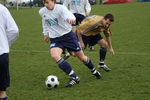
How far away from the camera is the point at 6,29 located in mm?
5281

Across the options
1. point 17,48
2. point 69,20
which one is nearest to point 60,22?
point 69,20

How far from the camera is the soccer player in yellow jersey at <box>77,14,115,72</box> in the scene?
26.4 ft

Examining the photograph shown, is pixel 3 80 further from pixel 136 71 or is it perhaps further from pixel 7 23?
pixel 136 71

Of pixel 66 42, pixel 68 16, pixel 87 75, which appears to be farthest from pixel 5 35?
pixel 87 75

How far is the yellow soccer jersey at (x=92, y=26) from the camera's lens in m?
8.10

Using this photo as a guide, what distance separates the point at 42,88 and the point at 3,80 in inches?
68.8

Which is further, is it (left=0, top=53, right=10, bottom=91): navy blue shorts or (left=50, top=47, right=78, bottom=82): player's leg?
(left=50, top=47, right=78, bottom=82): player's leg

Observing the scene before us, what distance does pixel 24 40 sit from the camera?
15.1 meters

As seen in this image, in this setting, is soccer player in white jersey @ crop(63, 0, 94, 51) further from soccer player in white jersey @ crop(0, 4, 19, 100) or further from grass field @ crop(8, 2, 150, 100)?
soccer player in white jersey @ crop(0, 4, 19, 100)

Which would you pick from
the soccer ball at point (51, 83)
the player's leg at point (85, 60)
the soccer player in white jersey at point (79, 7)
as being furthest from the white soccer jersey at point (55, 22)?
the soccer player in white jersey at point (79, 7)

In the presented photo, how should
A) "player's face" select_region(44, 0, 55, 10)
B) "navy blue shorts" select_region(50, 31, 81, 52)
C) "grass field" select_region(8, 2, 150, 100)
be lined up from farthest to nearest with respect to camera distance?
"navy blue shorts" select_region(50, 31, 81, 52), "player's face" select_region(44, 0, 55, 10), "grass field" select_region(8, 2, 150, 100)

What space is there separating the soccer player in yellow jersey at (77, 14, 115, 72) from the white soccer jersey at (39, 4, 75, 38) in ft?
2.98

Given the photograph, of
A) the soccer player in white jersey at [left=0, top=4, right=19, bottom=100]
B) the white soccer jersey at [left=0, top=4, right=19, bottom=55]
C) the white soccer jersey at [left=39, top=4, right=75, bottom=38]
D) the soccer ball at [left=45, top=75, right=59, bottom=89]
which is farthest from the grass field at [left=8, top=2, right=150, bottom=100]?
the white soccer jersey at [left=0, top=4, right=19, bottom=55]

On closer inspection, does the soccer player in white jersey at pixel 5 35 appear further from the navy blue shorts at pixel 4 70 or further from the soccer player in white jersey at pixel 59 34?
the soccer player in white jersey at pixel 59 34
